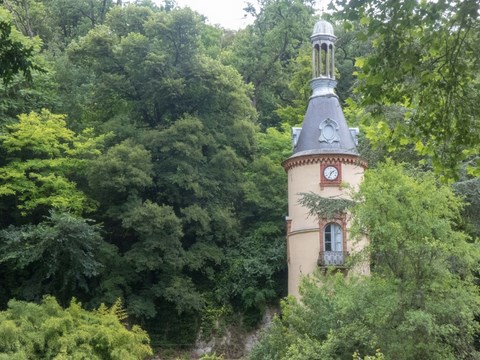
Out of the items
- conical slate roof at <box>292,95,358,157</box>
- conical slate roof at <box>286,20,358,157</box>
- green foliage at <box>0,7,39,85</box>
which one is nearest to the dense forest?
conical slate roof at <box>292,95,358,157</box>

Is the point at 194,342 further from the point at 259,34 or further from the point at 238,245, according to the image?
the point at 259,34

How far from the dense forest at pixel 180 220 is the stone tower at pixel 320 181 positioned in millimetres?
1047

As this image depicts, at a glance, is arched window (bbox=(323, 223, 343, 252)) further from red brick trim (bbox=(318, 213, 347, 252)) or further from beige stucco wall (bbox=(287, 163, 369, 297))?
beige stucco wall (bbox=(287, 163, 369, 297))

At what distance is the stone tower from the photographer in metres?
21.6

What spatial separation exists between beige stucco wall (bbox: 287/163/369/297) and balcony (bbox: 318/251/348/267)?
0.19m

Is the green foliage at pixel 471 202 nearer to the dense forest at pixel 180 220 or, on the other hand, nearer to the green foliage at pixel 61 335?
the dense forest at pixel 180 220

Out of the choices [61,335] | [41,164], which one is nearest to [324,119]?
[41,164]

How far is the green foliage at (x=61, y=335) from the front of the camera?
15.9m

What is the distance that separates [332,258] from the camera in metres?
21.3

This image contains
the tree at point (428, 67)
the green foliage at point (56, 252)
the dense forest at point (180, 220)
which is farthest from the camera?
the green foliage at point (56, 252)

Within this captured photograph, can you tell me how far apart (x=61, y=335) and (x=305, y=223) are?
8326 mm

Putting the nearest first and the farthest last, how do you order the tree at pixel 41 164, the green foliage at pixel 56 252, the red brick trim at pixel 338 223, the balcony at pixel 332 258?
the green foliage at pixel 56 252 → the balcony at pixel 332 258 → the tree at pixel 41 164 → the red brick trim at pixel 338 223

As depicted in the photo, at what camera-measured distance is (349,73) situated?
32.6 meters

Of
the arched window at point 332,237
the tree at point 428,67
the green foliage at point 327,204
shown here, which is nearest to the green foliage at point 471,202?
the green foliage at point 327,204
